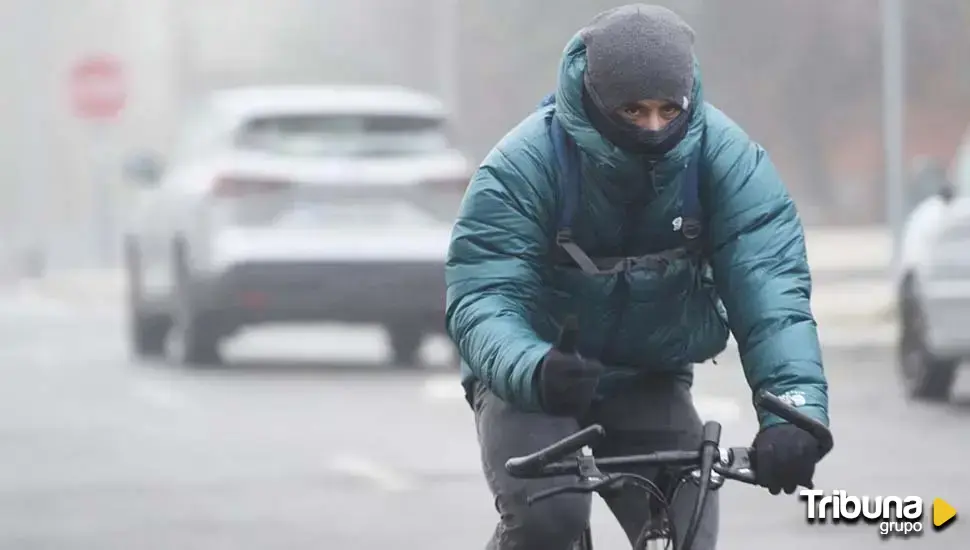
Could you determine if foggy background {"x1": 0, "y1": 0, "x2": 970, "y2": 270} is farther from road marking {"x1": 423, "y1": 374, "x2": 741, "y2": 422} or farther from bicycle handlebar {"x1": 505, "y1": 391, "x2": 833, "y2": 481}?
bicycle handlebar {"x1": 505, "y1": 391, "x2": 833, "y2": 481}

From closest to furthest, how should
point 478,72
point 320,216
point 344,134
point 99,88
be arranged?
point 320,216, point 344,134, point 99,88, point 478,72

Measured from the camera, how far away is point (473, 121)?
47.8 meters

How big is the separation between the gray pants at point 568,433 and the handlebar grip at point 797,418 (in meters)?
0.47

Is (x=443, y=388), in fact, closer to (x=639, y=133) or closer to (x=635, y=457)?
(x=639, y=133)

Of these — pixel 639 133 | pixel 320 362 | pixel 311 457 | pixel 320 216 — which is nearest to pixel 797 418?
pixel 639 133

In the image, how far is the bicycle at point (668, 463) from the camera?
4363 mm

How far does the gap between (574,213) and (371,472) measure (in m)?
6.96

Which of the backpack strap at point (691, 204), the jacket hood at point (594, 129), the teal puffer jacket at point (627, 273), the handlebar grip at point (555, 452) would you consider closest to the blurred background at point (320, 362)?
the teal puffer jacket at point (627, 273)

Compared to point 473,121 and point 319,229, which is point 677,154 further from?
point 473,121

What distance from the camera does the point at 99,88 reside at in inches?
1539

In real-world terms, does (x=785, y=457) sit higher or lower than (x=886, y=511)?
higher

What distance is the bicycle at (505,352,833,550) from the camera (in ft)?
14.3

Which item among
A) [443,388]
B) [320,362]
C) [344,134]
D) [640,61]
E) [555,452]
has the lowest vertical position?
[320,362]

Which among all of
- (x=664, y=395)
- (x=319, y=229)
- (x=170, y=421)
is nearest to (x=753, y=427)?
(x=170, y=421)
